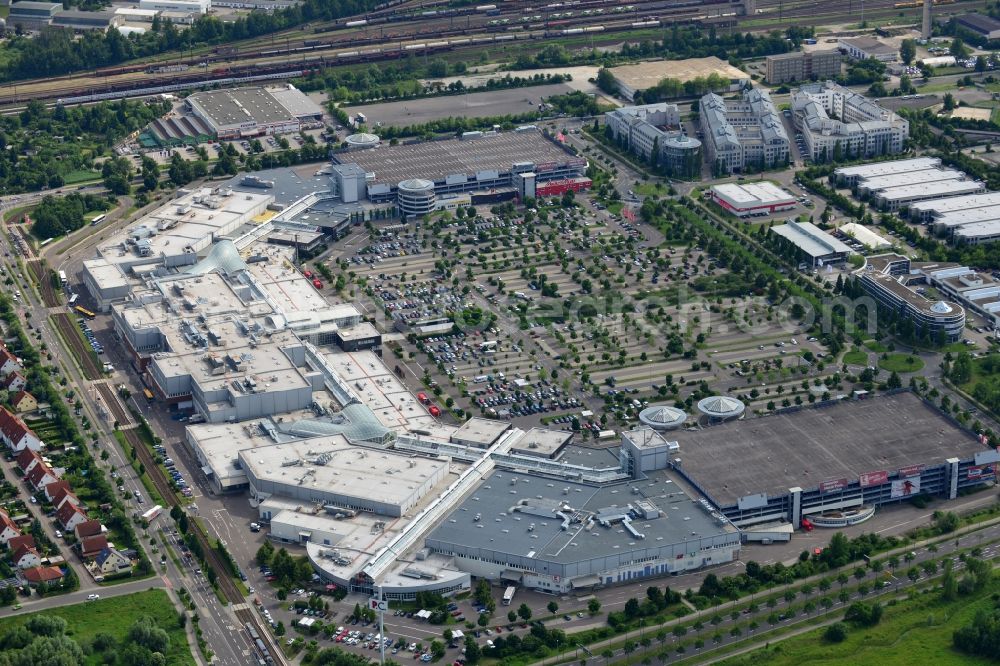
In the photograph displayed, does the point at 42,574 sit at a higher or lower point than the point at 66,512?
lower

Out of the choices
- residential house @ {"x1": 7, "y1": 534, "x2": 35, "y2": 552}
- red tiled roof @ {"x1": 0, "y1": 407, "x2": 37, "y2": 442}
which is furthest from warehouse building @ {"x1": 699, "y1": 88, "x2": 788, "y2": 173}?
residential house @ {"x1": 7, "y1": 534, "x2": 35, "y2": 552}

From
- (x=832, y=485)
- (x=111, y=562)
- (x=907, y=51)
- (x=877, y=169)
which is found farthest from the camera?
(x=907, y=51)

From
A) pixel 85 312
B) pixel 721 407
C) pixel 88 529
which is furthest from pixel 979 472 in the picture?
pixel 85 312

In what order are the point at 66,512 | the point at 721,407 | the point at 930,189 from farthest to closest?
the point at 930,189
the point at 721,407
the point at 66,512

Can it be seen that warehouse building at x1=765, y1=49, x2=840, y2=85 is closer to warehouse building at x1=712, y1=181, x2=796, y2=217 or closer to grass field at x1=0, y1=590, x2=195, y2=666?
warehouse building at x1=712, y1=181, x2=796, y2=217

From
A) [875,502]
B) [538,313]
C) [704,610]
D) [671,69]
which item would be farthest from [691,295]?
[671,69]

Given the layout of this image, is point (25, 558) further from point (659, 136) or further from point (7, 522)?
point (659, 136)

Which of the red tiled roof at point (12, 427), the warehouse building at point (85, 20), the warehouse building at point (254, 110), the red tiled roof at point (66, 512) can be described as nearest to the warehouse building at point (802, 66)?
the warehouse building at point (254, 110)

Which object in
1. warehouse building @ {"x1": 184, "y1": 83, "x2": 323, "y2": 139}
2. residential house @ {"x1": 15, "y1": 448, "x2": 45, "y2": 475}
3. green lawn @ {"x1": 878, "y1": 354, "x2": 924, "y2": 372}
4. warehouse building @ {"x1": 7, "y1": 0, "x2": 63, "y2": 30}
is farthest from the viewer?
warehouse building @ {"x1": 7, "y1": 0, "x2": 63, "y2": 30}
